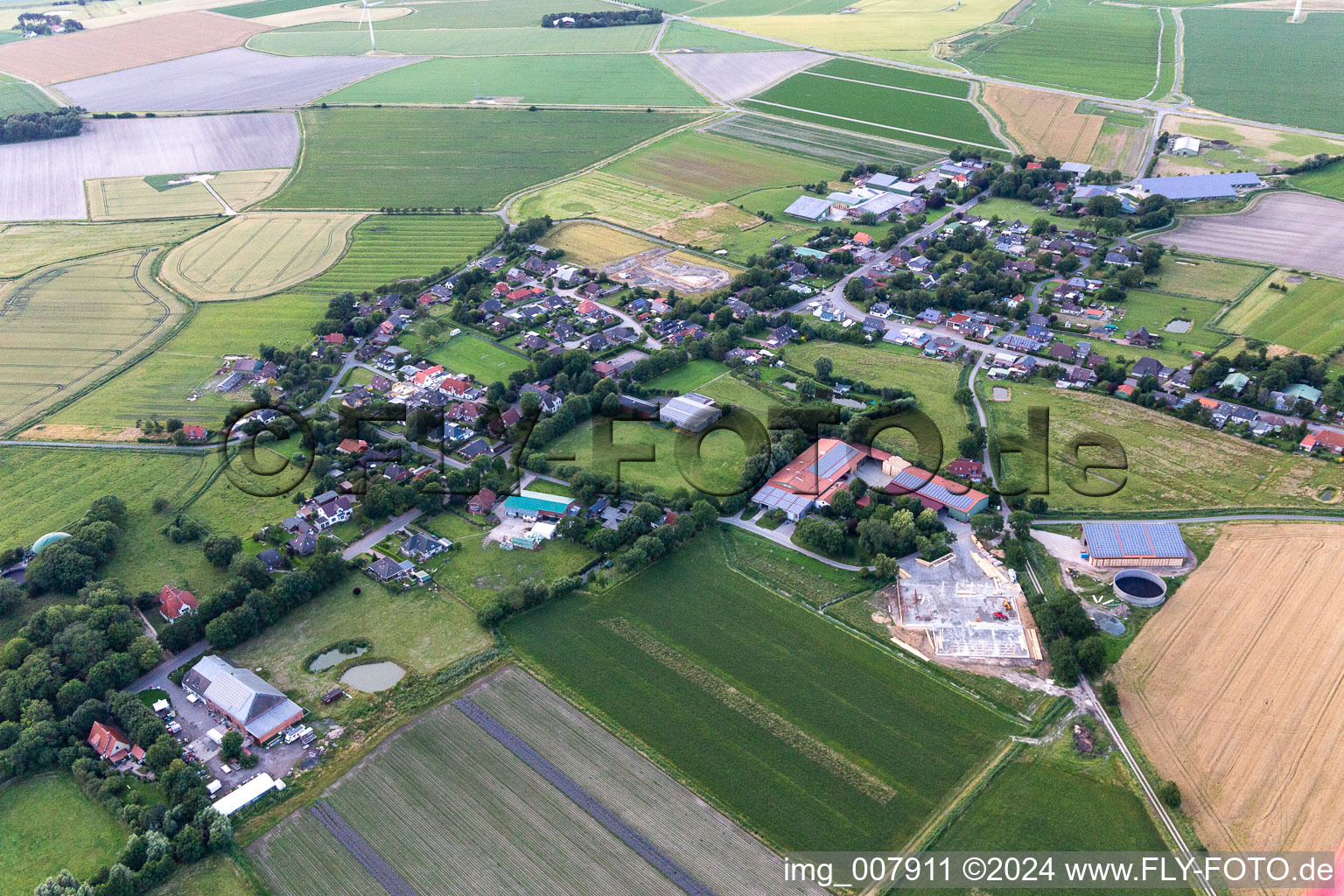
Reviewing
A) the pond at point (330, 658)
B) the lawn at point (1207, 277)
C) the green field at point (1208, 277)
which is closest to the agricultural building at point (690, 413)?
the pond at point (330, 658)

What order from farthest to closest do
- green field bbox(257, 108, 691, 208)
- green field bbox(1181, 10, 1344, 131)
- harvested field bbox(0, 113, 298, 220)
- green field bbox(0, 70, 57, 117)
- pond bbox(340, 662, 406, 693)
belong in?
green field bbox(0, 70, 57, 117) → green field bbox(1181, 10, 1344, 131) → harvested field bbox(0, 113, 298, 220) → green field bbox(257, 108, 691, 208) → pond bbox(340, 662, 406, 693)

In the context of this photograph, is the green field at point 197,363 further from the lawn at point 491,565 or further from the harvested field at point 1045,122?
the harvested field at point 1045,122

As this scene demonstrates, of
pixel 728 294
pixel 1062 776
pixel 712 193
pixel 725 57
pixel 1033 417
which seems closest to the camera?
pixel 1062 776

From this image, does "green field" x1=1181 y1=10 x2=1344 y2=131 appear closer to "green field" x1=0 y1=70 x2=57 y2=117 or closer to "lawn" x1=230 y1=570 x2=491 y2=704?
"lawn" x1=230 y1=570 x2=491 y2=704

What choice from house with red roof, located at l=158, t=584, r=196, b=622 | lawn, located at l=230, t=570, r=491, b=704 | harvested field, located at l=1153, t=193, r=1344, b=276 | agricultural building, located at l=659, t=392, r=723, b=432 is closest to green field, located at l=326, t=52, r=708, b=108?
harvested field, located at l=1153, t=193, r=1344, b=276

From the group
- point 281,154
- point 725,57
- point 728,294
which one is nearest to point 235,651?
point 728,294

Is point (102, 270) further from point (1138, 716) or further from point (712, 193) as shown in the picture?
point (1138, 716)
